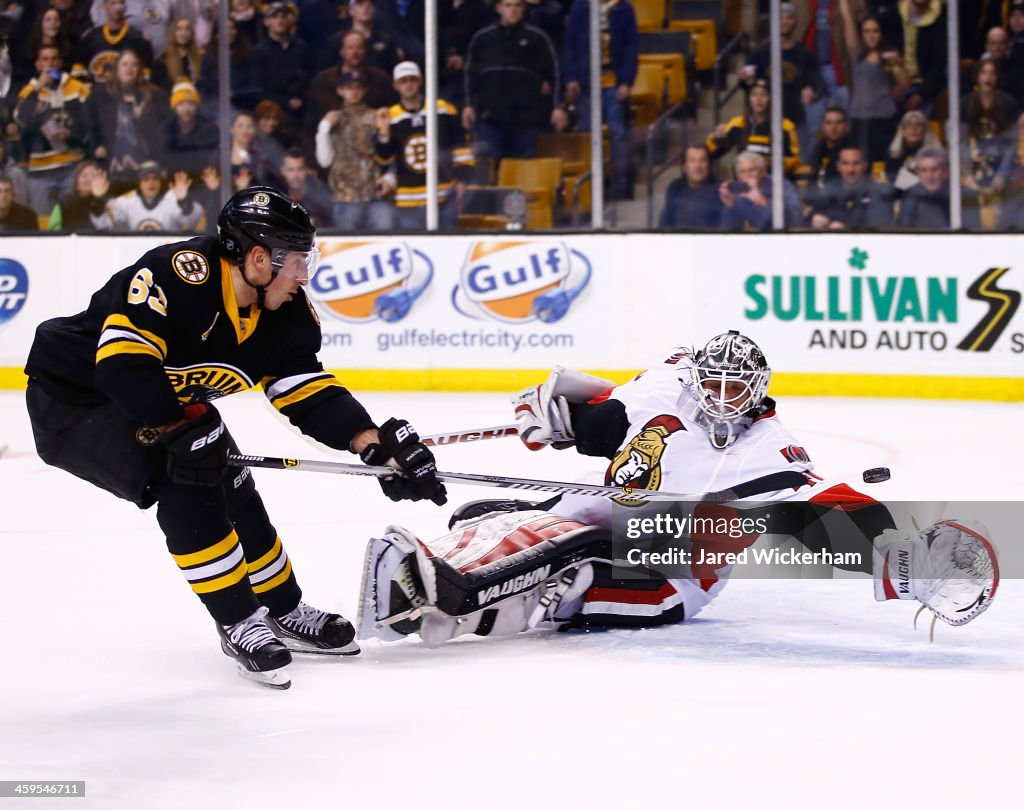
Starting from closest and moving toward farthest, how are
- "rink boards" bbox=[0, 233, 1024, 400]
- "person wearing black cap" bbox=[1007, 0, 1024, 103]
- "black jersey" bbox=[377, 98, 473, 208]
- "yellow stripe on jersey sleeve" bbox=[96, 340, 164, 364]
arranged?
"yellow stripe on jersey sleeve" bbox=[96, 340, 164, 364] < "rink boards" bbox=[0, 233, 1024, 400] < "person wearing black cap" bbox=[1007, 0, 1024, 103] < "black jersey" bbox=[377, 98, 473, 208]

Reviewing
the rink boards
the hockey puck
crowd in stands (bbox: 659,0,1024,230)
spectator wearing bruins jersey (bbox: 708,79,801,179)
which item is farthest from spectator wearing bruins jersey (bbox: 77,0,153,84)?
the hockey puck

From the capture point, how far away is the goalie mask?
3.47 meters

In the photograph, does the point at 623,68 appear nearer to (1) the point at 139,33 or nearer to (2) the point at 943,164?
(2) the point at 943,164

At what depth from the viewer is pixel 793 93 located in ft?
25.4

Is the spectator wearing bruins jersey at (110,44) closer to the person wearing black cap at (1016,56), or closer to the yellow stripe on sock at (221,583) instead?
the person wearing black cap at (1016,56)

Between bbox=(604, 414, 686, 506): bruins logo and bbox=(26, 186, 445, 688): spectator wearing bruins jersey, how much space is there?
48 cm

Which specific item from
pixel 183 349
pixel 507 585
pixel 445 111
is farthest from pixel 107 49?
pixel 507 585

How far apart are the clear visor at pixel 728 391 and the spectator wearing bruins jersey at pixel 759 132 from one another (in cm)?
450

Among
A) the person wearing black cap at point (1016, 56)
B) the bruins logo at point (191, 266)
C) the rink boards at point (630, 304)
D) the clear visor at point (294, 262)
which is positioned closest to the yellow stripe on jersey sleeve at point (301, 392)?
the clear visor at point (294, 262)

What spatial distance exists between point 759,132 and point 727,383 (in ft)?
15.1

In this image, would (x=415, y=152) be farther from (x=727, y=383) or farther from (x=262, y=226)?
(x=262, y=226)

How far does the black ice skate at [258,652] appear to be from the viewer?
3037 millimetres

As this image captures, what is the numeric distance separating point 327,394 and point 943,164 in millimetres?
5174

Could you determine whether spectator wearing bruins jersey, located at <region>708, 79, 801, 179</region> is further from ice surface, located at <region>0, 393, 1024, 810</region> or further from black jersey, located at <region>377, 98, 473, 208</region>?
ice surface, located at <region>0, 393, 1024, 810</region>
